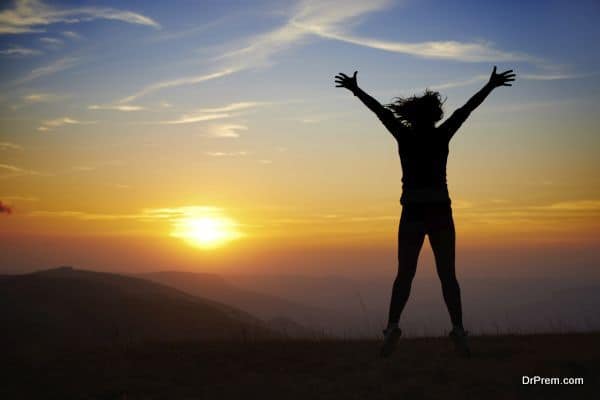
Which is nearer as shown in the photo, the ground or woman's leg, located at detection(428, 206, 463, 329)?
the ground

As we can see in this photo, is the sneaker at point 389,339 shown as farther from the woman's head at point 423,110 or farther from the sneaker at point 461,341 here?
the woman's head at point 423,110

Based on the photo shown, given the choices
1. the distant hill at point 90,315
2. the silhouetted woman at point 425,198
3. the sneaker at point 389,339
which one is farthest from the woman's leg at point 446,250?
the distant hill at point 90,315

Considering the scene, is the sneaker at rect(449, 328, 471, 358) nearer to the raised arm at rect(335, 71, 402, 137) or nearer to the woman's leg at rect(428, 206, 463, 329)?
the woman's leg at rect(428, 206, 463, 329)

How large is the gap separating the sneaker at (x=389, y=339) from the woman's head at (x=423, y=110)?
9.20ft

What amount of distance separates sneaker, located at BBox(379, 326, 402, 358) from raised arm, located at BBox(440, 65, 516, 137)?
273cm

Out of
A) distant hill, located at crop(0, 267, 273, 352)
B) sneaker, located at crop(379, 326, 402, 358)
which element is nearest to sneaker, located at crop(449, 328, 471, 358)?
sneaker, located at crop(379, 326, 402, 358)

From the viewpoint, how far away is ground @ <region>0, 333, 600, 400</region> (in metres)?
5.70

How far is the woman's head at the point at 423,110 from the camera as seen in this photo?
23.9ft

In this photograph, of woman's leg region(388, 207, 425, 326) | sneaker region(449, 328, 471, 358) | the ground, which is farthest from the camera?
woman's leg region(388, 207, 425, 326)

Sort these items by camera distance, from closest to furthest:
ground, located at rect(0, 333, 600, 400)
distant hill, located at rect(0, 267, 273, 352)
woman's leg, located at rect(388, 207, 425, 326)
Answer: ground, located at rect(0, 333, 600, 400), woman's leg, located at rect(388, 207, 425, 326), distant hill, located at rect(0, 267, 273, 352)

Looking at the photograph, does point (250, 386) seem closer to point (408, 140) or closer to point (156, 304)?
point (408, 140)

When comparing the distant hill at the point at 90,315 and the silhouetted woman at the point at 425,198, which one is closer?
the silhouetted woman at the point at 425,198

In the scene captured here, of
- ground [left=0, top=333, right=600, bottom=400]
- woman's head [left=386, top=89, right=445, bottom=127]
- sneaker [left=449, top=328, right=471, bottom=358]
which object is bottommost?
ground [left=0, top=333, right=600, bottom=400]

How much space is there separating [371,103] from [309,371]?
12.0 feet
